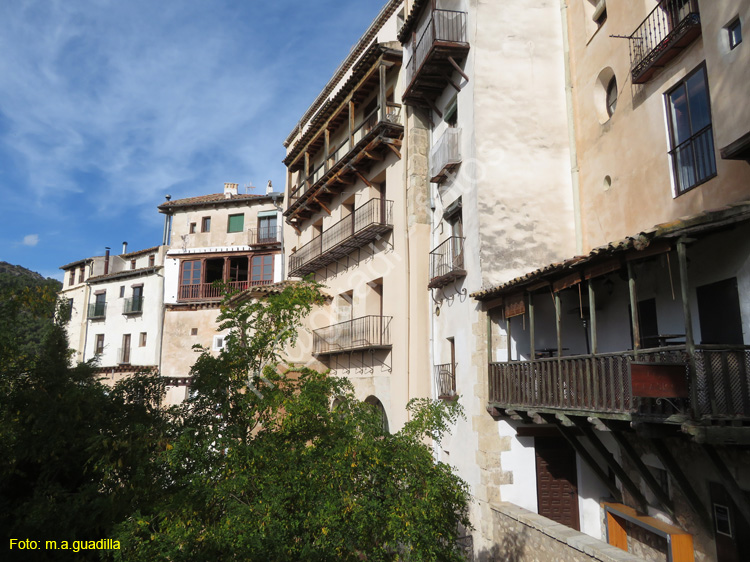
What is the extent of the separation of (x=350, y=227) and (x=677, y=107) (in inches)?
502

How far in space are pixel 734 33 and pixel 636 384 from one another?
5753 mm

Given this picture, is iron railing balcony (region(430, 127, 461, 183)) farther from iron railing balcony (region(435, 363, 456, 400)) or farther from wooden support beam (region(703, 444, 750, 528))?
wooden support beam (region(703, 444, 750, 528))

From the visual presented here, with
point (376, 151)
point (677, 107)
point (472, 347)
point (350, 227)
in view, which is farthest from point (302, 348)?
point (677, 107)

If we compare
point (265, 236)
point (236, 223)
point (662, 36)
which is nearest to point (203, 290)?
point (236, 223)

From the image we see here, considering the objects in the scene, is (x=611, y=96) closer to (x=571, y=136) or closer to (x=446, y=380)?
(x=571, y=136)

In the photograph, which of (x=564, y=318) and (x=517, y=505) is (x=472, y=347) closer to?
(x=564, y=318)

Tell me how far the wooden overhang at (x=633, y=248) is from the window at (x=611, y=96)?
5175 millimetres

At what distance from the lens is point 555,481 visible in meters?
13.7

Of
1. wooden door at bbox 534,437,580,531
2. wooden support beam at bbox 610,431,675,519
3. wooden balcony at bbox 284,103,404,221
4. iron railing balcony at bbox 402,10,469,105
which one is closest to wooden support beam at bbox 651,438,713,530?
wooden support beam at bbox 610,431,675,519

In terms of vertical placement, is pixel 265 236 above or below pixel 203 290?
above

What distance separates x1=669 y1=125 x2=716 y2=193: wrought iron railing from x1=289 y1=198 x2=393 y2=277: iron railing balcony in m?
9.38

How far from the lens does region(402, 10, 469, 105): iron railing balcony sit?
52.0 feet

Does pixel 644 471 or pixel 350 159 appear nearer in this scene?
pixel 644 471

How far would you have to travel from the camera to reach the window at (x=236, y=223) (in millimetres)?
37406
